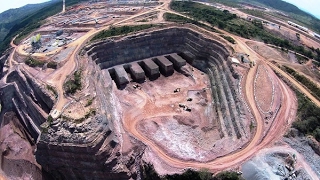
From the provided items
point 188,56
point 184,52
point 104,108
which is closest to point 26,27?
point 184,52

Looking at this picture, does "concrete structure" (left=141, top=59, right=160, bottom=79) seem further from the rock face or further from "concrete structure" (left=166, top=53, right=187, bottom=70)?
"concrete structure" (left=166, top=53, right=187, bottom=70)

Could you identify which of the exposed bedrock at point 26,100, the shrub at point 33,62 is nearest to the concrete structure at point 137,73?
the shrub at point 33,62

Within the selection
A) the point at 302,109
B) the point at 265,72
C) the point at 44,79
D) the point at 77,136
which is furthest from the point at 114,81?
the point at 302,109

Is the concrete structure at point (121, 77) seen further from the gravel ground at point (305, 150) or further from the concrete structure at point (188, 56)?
the gravel ground at point (305, 150)

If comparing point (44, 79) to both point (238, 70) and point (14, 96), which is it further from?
point (238, 70)

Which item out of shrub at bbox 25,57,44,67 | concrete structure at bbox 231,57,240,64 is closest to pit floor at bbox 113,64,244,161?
concrete structure at bbox 231,57,240,64

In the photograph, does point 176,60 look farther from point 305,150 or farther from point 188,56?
point 305,150
